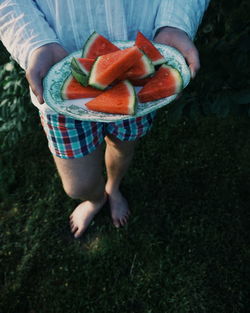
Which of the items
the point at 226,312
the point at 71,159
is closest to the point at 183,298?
the point at 226,312

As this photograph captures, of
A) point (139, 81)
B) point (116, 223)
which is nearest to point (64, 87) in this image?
point (139, 81)

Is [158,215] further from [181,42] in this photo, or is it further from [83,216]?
[181,42]

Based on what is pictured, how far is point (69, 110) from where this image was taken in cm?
122

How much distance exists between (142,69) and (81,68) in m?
0.25

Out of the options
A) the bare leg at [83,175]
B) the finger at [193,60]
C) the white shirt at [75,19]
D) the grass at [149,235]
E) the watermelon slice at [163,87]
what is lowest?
the grass at [149,235]

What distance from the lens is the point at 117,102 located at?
4.05ft

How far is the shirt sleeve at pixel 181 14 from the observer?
1361 millimetres

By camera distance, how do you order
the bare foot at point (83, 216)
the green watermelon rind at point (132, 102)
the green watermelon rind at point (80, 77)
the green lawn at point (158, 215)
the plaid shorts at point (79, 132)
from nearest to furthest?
the green watermelon rind at point (132, 102), the green watermelon rind at point (80, 77), the plaid shorts at point (79, 132), the green lawn at point (158, 215), the bare foot at point (83, 216)

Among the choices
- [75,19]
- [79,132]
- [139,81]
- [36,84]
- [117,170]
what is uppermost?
[75,19]

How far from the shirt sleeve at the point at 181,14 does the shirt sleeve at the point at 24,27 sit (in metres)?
0.46

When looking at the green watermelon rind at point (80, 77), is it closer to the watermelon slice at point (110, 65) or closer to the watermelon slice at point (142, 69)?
the watermelon slice at point (110, 65)

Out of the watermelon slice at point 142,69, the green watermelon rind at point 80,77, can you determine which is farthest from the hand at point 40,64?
the watermelon slice at point 142,69

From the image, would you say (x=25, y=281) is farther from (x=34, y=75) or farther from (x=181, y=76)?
(x=181, y=76)

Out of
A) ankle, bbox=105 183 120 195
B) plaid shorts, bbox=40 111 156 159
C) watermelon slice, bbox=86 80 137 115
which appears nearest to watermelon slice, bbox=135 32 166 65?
watermelon slice, bbox=86 80 137 115
